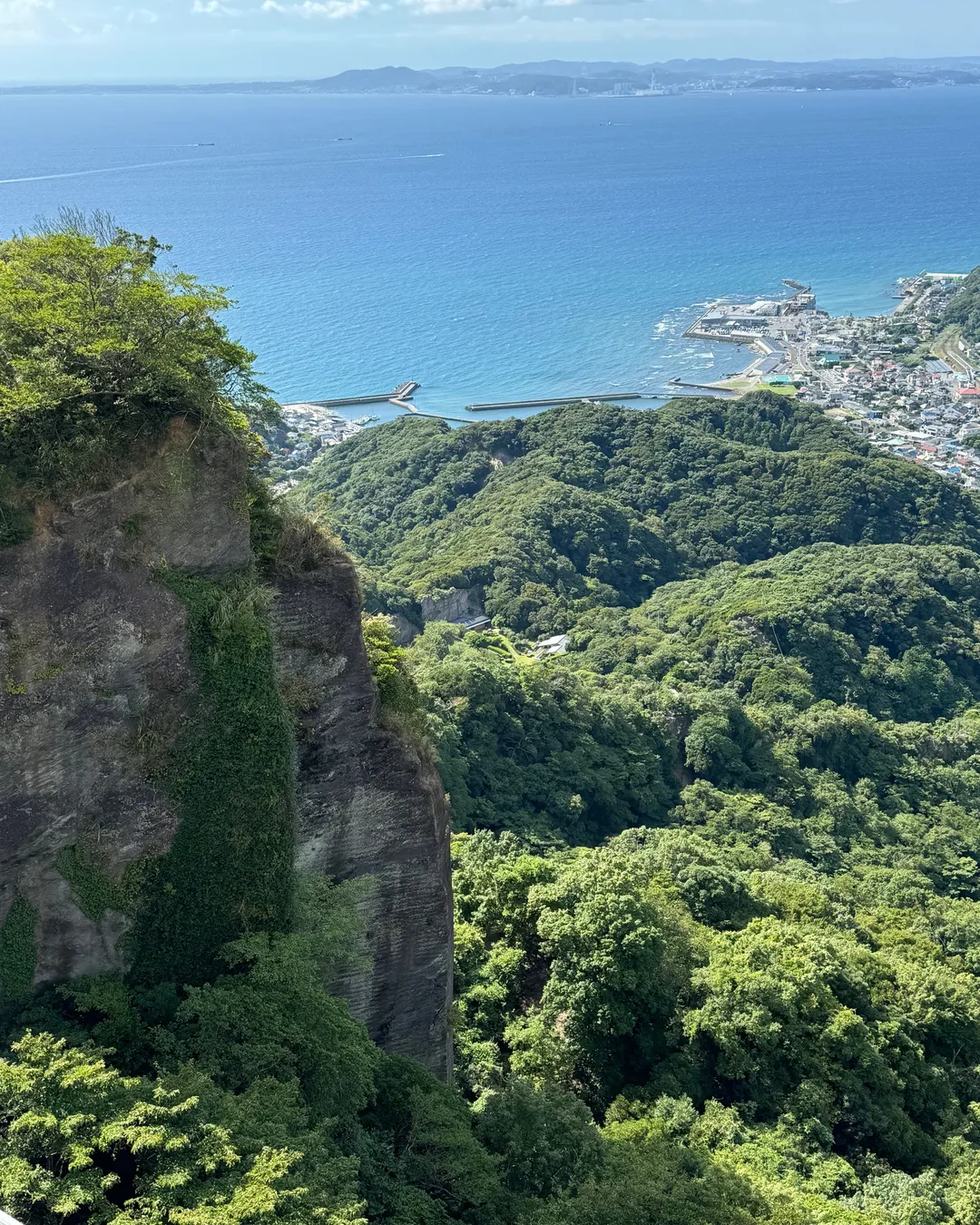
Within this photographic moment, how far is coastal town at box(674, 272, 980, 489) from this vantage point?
92000 mm

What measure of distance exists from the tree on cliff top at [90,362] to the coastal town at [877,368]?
260ft

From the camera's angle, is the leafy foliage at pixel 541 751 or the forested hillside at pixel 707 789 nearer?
the forested hillside at pixel 707 789

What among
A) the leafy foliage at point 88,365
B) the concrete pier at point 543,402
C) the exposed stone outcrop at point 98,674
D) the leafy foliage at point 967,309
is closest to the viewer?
the leafy foliage at point 88,365

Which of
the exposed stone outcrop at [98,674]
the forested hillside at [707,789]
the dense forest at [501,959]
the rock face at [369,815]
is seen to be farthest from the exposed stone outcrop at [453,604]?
the exposed stone outcrop at [98,674]

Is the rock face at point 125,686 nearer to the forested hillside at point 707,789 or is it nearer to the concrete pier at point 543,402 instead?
the forested hillside at point 707,789

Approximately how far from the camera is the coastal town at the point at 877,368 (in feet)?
302

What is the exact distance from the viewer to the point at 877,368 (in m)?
109

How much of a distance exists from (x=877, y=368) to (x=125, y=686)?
356ft

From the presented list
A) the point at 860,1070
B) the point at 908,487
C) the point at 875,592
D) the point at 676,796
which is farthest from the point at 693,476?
the point at 860,1070

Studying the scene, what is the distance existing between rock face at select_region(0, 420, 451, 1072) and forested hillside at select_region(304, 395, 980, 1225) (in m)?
1.87

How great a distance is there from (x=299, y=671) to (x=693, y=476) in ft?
215

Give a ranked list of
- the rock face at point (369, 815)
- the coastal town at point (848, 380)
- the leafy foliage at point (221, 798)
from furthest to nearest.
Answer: the coastal town at point (848, 380) → the rock face at point (369, 815) → the leafy foliage at point (221, 798)

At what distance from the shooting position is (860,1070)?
73.2ft

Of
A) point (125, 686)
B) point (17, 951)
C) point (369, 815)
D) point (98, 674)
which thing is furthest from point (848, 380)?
point (17, 951)
